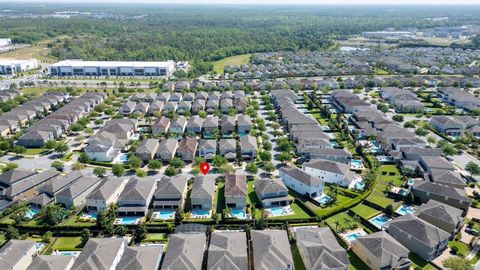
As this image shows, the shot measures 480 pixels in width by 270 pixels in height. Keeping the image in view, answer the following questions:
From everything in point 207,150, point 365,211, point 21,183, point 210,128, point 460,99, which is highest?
point 460,99

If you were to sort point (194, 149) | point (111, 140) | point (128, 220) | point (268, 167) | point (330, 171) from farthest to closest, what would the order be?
point (111, 140) → point (194, 149) → point (268, 167) → point (330, 171) → point (128, 220)

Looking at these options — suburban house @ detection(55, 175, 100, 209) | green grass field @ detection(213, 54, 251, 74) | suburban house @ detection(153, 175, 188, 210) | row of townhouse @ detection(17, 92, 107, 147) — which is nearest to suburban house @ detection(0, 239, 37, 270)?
suburban house @ detection(55, 175, 100, 209)

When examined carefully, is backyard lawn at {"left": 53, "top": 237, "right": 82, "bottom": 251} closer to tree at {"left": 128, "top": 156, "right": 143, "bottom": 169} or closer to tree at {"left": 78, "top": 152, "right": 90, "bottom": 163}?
tree at {"left": 128, "top": 156, "right": 143, "bottom": 169}

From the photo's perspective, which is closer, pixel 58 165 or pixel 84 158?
pixel 58 165

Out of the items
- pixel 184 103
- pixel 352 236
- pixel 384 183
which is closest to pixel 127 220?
pixel 352 236

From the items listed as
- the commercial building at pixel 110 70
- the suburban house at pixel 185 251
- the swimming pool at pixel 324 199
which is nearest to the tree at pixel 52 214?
the suburban house at pixel 185 251

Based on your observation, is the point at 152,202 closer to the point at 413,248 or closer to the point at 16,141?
the point at 413,248

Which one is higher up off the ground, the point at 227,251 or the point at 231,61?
the point at 231,61

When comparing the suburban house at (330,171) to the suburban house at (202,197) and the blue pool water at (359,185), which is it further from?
the suburban house at (202,197)

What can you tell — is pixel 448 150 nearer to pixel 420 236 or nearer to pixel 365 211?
pixel 365 211
